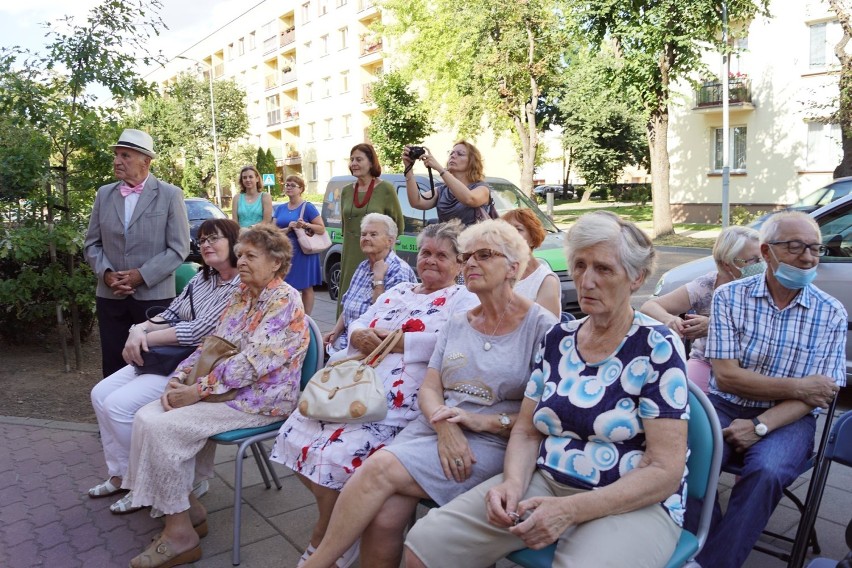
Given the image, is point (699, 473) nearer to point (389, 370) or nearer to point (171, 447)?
point (389, 370)

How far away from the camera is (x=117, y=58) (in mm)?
6051

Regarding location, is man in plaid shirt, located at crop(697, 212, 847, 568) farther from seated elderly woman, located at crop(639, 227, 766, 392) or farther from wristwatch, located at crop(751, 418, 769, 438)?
seated elderly woman, located at crop(639, 227, 766, 392)

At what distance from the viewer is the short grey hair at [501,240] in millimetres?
2832

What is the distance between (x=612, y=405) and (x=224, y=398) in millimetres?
1938

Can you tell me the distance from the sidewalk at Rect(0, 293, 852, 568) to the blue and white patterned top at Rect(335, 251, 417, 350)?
101cm

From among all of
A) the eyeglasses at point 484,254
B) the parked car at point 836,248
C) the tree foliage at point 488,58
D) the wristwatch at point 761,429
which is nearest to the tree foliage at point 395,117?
the tree foliage at point 488,58

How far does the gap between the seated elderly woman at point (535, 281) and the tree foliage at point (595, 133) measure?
30298mm

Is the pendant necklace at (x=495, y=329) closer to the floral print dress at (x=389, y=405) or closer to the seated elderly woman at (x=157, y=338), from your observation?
the floral print dress at (x=389, y=405)

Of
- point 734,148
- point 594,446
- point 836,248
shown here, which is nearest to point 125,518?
point 594,446

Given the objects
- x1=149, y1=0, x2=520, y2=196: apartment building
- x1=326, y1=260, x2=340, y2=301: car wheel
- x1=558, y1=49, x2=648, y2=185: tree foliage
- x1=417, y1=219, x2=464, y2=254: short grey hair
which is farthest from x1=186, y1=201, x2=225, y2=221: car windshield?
x1=149, y1=0, x2=520, y2=196: apartment building

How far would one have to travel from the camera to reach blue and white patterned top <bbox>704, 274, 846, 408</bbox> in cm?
282

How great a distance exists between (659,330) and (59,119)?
5.68 metres

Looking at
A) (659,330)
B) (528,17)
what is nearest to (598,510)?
(659,330)

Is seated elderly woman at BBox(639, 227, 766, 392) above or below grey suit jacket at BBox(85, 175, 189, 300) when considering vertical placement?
below
